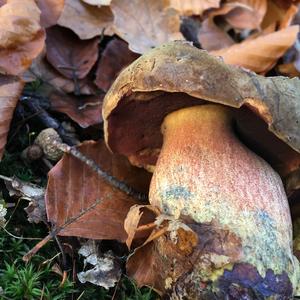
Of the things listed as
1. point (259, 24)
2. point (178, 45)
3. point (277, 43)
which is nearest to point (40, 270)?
point (178, 45)

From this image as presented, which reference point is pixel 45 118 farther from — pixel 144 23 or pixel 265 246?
pixel 265 246

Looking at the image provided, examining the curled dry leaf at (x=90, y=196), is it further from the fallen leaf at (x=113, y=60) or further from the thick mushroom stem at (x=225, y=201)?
the fallen leaf at (x=113, y=60)

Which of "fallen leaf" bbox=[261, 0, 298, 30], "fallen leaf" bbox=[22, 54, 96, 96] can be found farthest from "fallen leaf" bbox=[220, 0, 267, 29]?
"fallen leaf" bbox=[22, 54, 96, 96]

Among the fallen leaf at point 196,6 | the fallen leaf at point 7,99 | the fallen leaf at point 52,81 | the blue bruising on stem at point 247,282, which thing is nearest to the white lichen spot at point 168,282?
→ the blue bruising on stem at point 247,282

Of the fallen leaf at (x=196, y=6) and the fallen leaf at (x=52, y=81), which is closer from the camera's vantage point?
the fallen leaf at (x=52, y=81)

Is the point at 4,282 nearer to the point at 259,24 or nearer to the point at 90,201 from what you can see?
the point at 90,201

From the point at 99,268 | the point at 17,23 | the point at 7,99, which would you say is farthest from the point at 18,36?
the point at 99,268
